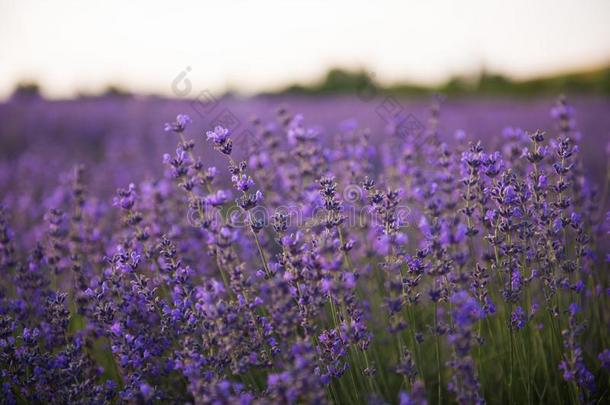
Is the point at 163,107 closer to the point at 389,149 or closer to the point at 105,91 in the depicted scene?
the point at 105,91

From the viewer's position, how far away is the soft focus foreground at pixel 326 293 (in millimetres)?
1982

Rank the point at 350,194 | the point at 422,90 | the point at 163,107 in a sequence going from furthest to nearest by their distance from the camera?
the point at 422,90 → the point at 163,107 → the point at 350,194

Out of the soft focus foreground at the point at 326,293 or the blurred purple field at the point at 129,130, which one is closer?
the soft focus foreground at the point at 326,293

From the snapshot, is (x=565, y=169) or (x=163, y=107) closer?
(x=565, y=169)

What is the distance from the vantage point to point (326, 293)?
7.66 ft

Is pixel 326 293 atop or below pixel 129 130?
below

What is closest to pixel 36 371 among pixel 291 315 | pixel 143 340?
pixel 143 340

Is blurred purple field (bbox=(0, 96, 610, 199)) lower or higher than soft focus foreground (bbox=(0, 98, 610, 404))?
higher

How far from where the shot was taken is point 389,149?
4258 millimetres

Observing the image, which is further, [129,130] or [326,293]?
[129,130]

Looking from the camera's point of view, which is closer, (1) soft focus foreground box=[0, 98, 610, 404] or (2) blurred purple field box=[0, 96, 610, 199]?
(1) soft focus foreground box=[0, 98, 610, 404]

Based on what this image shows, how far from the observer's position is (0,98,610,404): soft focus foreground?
78.0 inches

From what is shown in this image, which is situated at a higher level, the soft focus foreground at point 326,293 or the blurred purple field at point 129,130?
the blurred purple field at point 129,130

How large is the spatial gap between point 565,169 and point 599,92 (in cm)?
2047
